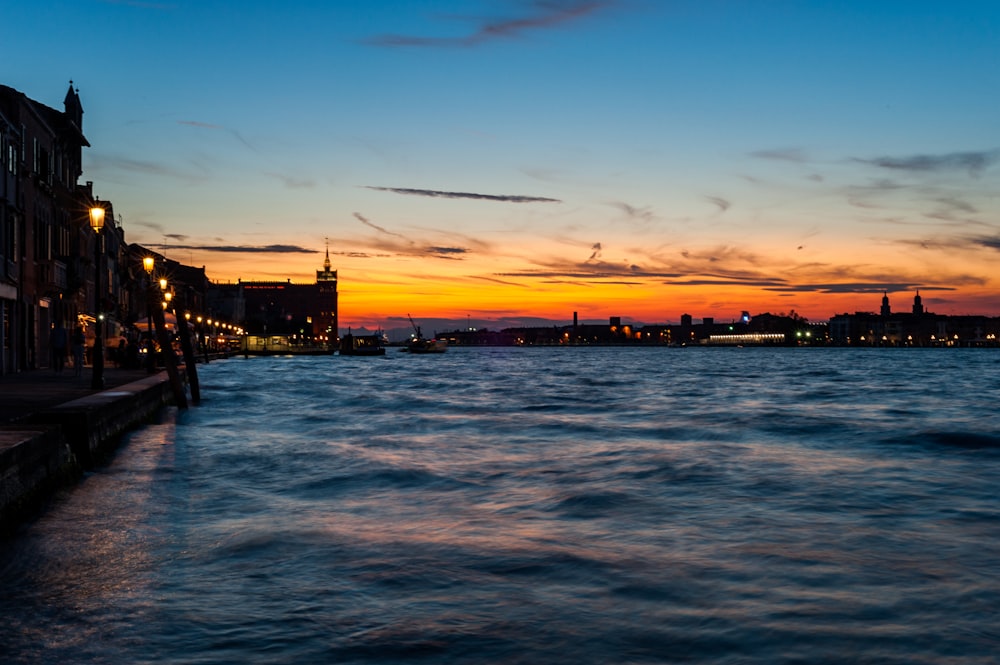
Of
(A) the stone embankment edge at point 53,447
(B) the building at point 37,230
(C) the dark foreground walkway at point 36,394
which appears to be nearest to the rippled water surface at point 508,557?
(A) the stone embankment edge at point 53,447

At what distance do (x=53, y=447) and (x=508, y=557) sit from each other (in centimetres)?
751

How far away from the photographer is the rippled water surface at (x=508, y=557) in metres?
8.04

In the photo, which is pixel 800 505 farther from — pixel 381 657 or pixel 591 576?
pixel 381 657

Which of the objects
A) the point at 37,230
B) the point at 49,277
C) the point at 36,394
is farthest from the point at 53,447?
the point at 49,277

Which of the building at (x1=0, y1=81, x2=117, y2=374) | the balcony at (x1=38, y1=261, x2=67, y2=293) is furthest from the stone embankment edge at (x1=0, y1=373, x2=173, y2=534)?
the balcony at (x1=38, y1=261, x2=67, y2=293)

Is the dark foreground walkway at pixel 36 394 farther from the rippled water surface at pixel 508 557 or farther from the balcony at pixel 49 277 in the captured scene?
the balcony at pixel 49 277

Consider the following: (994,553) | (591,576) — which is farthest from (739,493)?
(591,576)

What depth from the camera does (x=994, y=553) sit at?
40.2ft

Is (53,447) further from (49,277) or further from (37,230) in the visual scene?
(49,277)

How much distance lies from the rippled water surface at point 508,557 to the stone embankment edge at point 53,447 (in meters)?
0.46

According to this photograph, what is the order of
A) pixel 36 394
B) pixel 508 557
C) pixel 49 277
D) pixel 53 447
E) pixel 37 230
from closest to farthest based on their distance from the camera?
pixel 508 557, pixel 53 447, pixel 36 394, pixel 37 230, pixel 49 277

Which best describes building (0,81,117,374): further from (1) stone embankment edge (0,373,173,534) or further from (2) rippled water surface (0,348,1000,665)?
(2) rippled water surface (0,348,1000,665)

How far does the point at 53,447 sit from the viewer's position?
14.5 m

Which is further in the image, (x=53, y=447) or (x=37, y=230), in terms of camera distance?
(x=37, y=230)
